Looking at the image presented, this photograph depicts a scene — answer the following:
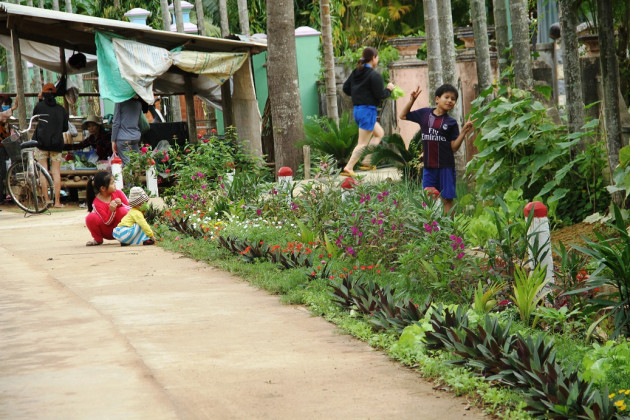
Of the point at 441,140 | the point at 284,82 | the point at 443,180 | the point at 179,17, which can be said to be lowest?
the point at 443,180

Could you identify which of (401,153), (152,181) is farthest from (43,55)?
(401,153)

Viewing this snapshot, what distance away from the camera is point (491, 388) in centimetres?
A: 443

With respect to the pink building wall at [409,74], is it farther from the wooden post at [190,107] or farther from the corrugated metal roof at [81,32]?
the wooden post at [190,107]

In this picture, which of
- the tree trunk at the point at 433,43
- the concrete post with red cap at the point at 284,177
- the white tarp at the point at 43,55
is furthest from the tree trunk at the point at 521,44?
the white tarp at the point at 43,55

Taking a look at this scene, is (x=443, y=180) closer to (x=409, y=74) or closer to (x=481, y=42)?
(x=481, y=42)

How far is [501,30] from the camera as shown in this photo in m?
11.2

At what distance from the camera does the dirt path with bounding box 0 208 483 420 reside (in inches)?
175

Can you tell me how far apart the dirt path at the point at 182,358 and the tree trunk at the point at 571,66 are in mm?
3506

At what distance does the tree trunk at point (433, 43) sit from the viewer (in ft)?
39.0

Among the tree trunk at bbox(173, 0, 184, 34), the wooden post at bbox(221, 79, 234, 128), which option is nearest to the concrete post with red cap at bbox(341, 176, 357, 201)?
the wooden post at bbox(221, 79, 234, 128)

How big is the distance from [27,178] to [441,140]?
7.54 meters

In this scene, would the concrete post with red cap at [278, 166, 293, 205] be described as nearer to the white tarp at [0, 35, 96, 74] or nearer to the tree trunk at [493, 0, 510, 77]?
the tree trunk at [493, 0, 510, 77]

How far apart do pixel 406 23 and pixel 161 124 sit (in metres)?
15.6

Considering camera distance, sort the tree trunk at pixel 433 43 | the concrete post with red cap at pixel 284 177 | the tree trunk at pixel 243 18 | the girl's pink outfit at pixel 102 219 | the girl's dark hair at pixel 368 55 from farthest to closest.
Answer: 1. the tree trunk at pixel 243 18
2. the girl's dark hair at pixel 368 55
3. the tree trunk at pixel 433 43
4. the girl's pink outfit at pixel 102 219
5. the concrete post with red cap at pixel 284 177
